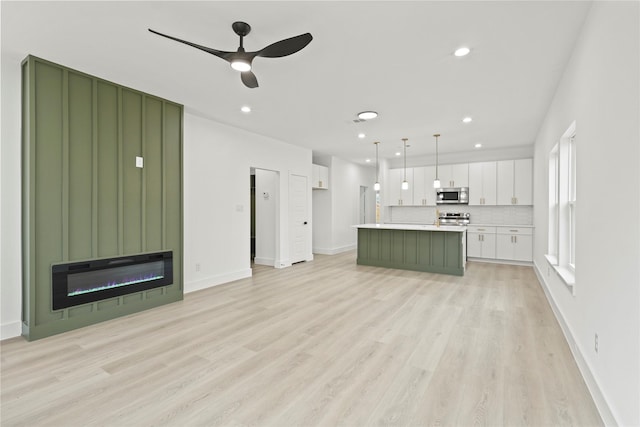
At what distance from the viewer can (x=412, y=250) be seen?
20.4 feet

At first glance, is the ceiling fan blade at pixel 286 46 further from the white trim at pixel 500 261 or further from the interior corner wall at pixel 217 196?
the white trim at pixel 500 261

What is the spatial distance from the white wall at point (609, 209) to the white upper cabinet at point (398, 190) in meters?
5.77

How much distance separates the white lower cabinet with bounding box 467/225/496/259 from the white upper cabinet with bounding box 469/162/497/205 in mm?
710

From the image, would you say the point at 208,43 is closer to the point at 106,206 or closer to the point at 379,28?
the point at 379,28

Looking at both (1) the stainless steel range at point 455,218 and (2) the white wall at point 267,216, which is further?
(1) the stainless steel range at point 455,218

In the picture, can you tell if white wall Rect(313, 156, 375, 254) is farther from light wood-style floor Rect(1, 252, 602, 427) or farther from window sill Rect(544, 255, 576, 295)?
window sill Rect(544, 255, 576, 295)

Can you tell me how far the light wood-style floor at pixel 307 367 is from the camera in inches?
74.6

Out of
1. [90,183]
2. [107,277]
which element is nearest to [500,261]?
[107,277]

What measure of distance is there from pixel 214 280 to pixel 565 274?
15.7 ft

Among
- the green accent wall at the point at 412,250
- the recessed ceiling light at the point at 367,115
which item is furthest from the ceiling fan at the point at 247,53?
the green accent wall at the point at 412,250

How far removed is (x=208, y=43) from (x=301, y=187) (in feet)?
15.0

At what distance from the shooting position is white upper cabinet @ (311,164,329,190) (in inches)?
305

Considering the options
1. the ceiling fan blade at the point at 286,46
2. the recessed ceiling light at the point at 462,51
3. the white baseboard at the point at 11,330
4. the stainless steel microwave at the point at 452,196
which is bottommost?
the white baseboard at the point at 11,330

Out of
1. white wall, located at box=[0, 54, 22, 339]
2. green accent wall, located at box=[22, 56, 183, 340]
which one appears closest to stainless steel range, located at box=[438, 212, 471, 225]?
green accent wall, located at box=[22, 56, 183, 340]
